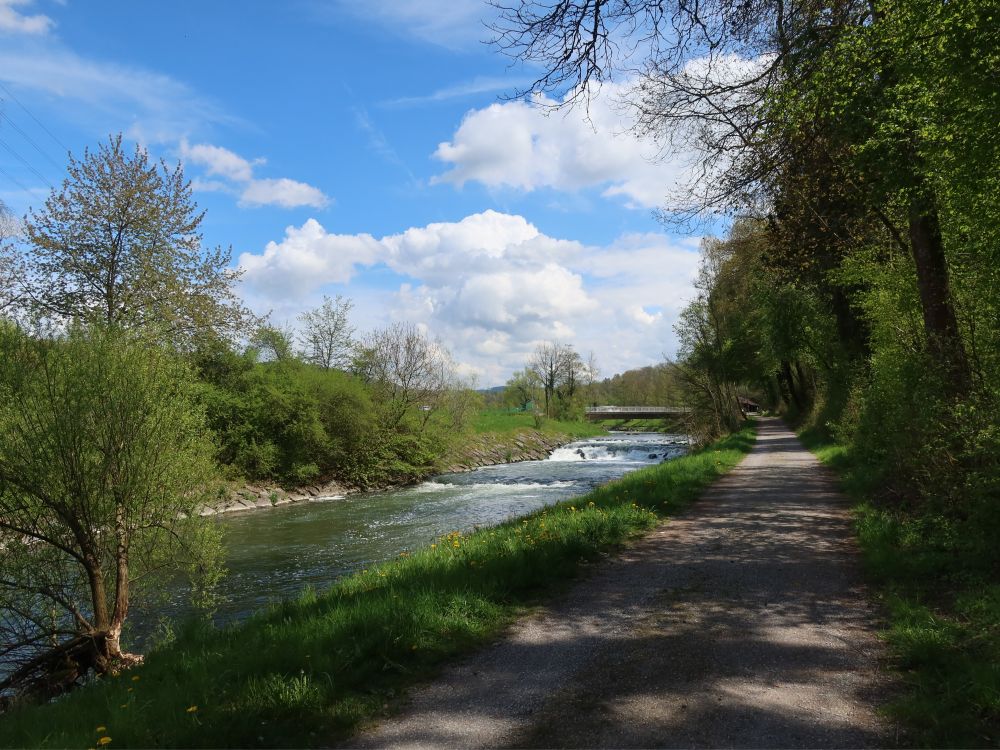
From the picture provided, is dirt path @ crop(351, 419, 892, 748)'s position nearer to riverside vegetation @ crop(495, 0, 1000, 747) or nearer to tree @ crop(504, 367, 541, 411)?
riverside vegetation @ crop(495, 0, 1000, 747)

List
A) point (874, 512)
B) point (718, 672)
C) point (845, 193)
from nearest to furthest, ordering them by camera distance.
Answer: point (718, 672), point (874, 512), point (845, 193)

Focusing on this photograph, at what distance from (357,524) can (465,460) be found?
19990 mm

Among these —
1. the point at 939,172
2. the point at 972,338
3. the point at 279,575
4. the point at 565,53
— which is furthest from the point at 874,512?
the point at 279,575

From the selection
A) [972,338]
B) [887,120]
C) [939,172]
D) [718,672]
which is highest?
[887,120]

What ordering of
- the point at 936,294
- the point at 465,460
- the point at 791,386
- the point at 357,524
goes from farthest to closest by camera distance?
the point at 791,386 → the point at 465,460 → the point at 357,524 → the point at 936,294

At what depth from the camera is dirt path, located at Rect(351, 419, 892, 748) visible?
12.2 feet

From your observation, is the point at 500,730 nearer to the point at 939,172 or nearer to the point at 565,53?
the point at 565,53

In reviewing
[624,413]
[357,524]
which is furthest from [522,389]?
[357,524]

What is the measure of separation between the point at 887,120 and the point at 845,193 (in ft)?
12.9

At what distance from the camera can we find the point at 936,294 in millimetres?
8969

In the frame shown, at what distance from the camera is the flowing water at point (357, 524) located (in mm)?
12703

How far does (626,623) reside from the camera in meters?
5.66

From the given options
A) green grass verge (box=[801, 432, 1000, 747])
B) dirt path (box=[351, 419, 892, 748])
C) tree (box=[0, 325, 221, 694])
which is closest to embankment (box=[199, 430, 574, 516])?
tree (box=[0, 325, 221, 694])

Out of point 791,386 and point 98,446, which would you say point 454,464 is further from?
point 98,446
